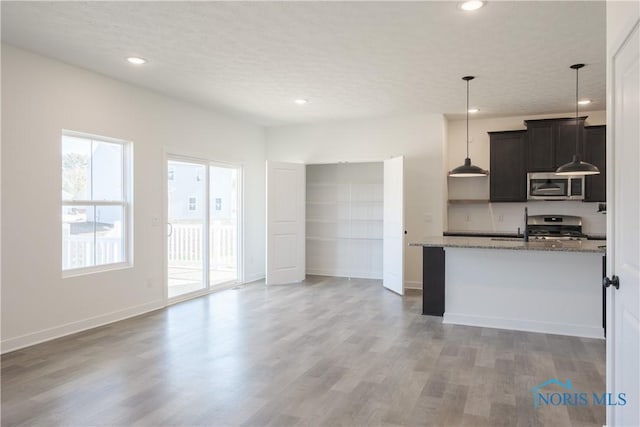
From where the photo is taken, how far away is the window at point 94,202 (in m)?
4.50

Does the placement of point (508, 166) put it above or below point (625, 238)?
above

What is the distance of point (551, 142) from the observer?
21.4 ft

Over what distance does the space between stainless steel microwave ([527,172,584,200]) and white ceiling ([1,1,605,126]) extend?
1.28 metres

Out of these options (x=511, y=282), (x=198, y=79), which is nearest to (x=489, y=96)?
(x=511, y=282)

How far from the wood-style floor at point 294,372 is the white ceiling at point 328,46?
275cm

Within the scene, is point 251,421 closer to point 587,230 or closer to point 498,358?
point 498,358

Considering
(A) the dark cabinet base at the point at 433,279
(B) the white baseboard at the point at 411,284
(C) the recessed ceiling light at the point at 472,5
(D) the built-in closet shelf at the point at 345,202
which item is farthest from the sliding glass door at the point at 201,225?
(C) the recessed ceiling light at the point at 472,5

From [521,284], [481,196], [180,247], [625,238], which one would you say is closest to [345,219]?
[481,196]

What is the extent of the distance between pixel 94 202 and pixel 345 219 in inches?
174

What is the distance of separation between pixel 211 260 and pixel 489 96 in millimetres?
4635

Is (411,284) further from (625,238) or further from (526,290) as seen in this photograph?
(625,238)

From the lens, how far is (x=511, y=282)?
182 inches
